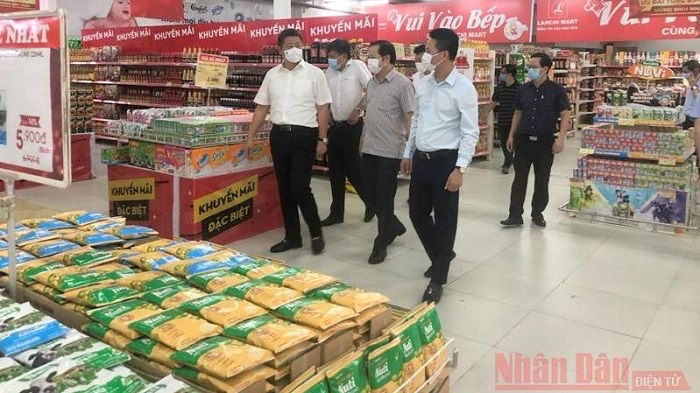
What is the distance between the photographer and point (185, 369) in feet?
5.43

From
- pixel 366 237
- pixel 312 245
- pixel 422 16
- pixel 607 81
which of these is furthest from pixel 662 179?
pixel 607 81

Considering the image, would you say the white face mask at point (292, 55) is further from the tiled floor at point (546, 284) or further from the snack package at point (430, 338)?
the snack package at point (430, 338)

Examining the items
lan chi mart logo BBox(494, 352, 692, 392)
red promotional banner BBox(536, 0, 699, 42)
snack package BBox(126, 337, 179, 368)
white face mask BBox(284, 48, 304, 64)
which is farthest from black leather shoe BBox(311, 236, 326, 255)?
red promotional banner BBox(536, 0, 699, 42)

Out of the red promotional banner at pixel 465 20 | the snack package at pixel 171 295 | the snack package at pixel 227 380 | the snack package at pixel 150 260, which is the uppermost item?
the red promotional banner at pixel 465 20

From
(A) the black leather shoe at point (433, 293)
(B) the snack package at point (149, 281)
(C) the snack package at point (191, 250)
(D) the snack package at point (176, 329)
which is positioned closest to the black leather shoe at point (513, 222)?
(A) the black leather shoe at point (433, 293)

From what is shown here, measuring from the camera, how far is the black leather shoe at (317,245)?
16.6ft

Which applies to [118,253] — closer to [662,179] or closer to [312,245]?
[312,245]

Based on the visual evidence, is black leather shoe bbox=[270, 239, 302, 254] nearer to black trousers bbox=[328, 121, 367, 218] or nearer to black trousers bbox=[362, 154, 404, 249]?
black trousers bbox=[362, 154, 404, 249]

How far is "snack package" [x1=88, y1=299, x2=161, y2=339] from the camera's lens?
180 centimetres

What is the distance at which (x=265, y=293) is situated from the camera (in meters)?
2.04

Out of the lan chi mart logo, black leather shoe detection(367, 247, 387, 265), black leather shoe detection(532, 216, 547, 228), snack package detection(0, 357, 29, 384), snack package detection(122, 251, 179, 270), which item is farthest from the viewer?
black leather shoe detection(532, 216, 547, 228)

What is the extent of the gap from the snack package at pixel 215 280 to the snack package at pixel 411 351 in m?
0.58

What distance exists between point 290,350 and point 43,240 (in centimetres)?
139

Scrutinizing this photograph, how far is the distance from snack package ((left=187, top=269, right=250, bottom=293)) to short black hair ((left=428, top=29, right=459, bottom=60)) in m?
2.14
